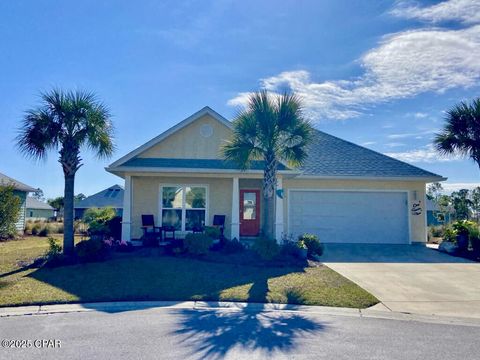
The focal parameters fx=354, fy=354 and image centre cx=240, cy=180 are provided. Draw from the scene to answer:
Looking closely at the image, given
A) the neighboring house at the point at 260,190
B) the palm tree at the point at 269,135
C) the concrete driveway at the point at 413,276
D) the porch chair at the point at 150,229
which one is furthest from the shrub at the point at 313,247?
the porch chair at the point at 150,229

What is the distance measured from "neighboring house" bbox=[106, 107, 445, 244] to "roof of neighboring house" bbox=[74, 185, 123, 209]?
2655 cm

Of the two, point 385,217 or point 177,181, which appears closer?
point 177,181

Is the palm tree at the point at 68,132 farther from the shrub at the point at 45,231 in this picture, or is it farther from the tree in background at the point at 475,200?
the tree in background at the point at 475,200

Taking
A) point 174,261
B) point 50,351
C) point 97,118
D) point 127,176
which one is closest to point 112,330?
point 50,351

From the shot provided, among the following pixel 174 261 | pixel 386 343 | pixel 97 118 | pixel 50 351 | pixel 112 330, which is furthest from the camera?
pixel 97 118

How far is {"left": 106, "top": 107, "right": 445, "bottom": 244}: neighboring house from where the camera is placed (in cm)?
1474

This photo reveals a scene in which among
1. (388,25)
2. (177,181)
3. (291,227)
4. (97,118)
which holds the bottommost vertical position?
(291,227)

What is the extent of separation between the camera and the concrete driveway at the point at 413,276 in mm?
7965

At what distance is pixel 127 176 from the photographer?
1465cm

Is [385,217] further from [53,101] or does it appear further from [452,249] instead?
[53,101]

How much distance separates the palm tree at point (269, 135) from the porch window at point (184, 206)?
3.83 metres

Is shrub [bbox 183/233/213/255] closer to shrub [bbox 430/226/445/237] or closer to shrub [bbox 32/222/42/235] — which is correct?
shrub [bbox 430/226/445/237]

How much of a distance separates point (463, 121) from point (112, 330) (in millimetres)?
15607

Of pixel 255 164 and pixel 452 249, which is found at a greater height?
pixel 255 164
